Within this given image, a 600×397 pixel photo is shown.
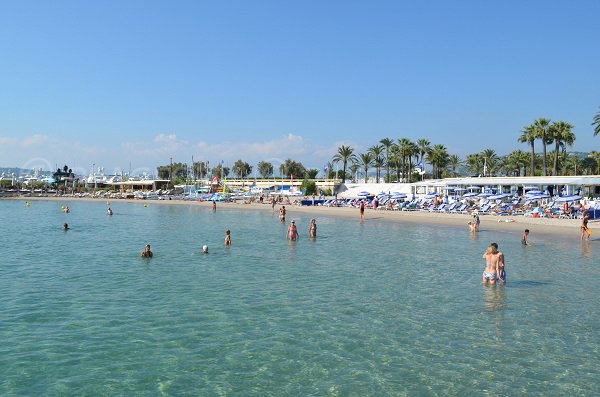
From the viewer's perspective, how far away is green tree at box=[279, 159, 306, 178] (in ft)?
441

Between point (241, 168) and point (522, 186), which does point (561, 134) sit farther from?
point (241, 168)

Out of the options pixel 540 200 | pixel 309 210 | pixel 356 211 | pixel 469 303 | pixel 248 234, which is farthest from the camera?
pixel 309 210

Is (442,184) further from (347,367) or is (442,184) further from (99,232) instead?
(347,367)

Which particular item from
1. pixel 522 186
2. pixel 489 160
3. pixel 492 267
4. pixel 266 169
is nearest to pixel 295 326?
pixel 492 267

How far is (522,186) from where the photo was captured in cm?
5953

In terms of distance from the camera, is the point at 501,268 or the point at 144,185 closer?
the point at 501,268

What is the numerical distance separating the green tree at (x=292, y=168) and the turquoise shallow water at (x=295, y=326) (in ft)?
370

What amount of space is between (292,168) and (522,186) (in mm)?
81164

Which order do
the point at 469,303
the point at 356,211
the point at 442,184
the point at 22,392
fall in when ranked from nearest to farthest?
the point at 22,392 → the point at 469,303 → the point at 356,211 → the point at 442,184

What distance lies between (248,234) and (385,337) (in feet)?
74.7

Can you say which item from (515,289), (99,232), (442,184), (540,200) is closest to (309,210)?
(442,184)

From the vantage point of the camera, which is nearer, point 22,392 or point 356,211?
point 22,392

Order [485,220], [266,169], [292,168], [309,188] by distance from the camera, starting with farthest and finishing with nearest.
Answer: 1. [266,169]
2. [292,168]
3. [309,188]
4. [485,220]

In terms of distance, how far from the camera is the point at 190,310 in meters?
12.4
